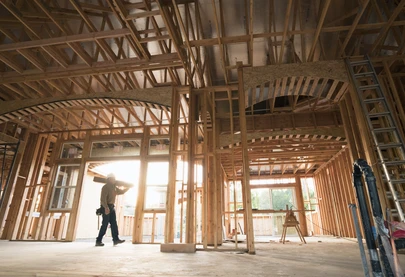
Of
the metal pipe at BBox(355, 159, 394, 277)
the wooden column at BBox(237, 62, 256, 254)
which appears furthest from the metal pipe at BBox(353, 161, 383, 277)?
the wooden column at BBox(237, 62, 256, 254)

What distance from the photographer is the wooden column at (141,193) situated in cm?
704

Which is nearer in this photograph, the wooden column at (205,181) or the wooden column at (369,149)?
the wooden column at (369,149)

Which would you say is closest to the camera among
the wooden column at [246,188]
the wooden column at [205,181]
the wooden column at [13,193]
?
the wooden column at [246,188]

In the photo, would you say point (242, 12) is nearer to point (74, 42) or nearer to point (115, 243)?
point (74, 42)

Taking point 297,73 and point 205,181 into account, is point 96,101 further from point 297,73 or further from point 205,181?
point 297,73

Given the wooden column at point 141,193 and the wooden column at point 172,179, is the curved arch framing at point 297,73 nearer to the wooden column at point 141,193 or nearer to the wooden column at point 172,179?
the wooden column at point 172,179

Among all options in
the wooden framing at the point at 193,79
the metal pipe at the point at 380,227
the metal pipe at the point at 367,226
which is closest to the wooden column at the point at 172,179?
the wooden framing at the point at 193,79

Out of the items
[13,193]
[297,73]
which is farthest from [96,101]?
[297,73]

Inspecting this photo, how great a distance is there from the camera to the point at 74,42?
5.25 m

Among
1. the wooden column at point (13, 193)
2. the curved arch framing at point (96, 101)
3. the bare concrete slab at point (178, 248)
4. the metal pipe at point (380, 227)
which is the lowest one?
the bare concrete slab at point (178, 248)

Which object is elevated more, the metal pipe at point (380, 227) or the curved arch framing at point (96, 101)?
the curved arch framing at point (96, 101)

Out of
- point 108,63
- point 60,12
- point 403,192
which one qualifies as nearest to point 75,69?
point 108,63

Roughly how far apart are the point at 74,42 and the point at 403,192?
7.71 m

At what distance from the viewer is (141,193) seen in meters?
7.55
